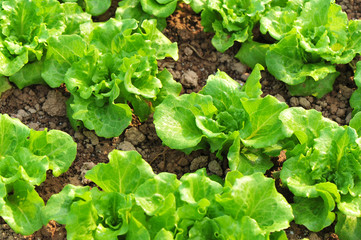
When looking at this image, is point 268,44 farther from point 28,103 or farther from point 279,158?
point 28,103

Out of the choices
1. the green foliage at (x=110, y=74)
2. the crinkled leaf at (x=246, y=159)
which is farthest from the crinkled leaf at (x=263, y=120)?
the green foliage at (x=110, y=74)

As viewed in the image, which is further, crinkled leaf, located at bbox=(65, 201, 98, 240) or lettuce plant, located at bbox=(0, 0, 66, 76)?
lettuce plant, located at bbox=(0, 0, 66, 76)

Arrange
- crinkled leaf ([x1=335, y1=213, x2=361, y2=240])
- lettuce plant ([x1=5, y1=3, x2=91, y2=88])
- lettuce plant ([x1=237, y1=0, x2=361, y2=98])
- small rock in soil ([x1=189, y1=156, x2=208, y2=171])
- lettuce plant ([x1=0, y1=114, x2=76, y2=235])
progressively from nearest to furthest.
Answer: lettuce plant ([x1=0, y1=114, x2=76, y2=235]) < crinkled leaf ([x1=335, y1=213, x2=361, y2=240]) < small rock in soil ([x1=189, y1=156, x2=208, y2=171]) < lettuce plant ([x1=5, y1=3, x2=91, y2=88]) < lettuce plant ([x1=237, y1=0, x2=361, y2=98])

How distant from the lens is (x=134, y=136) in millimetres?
4637

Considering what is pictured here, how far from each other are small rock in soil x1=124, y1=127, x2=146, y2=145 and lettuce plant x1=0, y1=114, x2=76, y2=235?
58cm

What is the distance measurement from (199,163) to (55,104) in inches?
55.2

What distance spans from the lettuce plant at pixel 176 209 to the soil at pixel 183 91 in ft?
1.41

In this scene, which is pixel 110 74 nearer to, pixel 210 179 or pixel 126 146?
pixel 126 146

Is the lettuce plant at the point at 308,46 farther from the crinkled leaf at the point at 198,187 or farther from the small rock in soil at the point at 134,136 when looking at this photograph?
the crinkled leaf at the point at 198,187

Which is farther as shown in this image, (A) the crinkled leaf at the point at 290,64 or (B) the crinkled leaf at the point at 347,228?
(A) the crinkled leaf at the point at 290,64

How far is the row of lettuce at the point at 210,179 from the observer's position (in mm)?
3709

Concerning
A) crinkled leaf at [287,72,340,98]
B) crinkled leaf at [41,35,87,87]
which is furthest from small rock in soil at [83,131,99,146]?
crinkled leaf at [287,72,340,98]

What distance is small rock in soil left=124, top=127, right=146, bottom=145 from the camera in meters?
4.62

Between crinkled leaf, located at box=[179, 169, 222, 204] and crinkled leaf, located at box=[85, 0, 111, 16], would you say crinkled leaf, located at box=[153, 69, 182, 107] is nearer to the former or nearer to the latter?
crinkled leaf, located at box=[85, 0, 111, 16]
